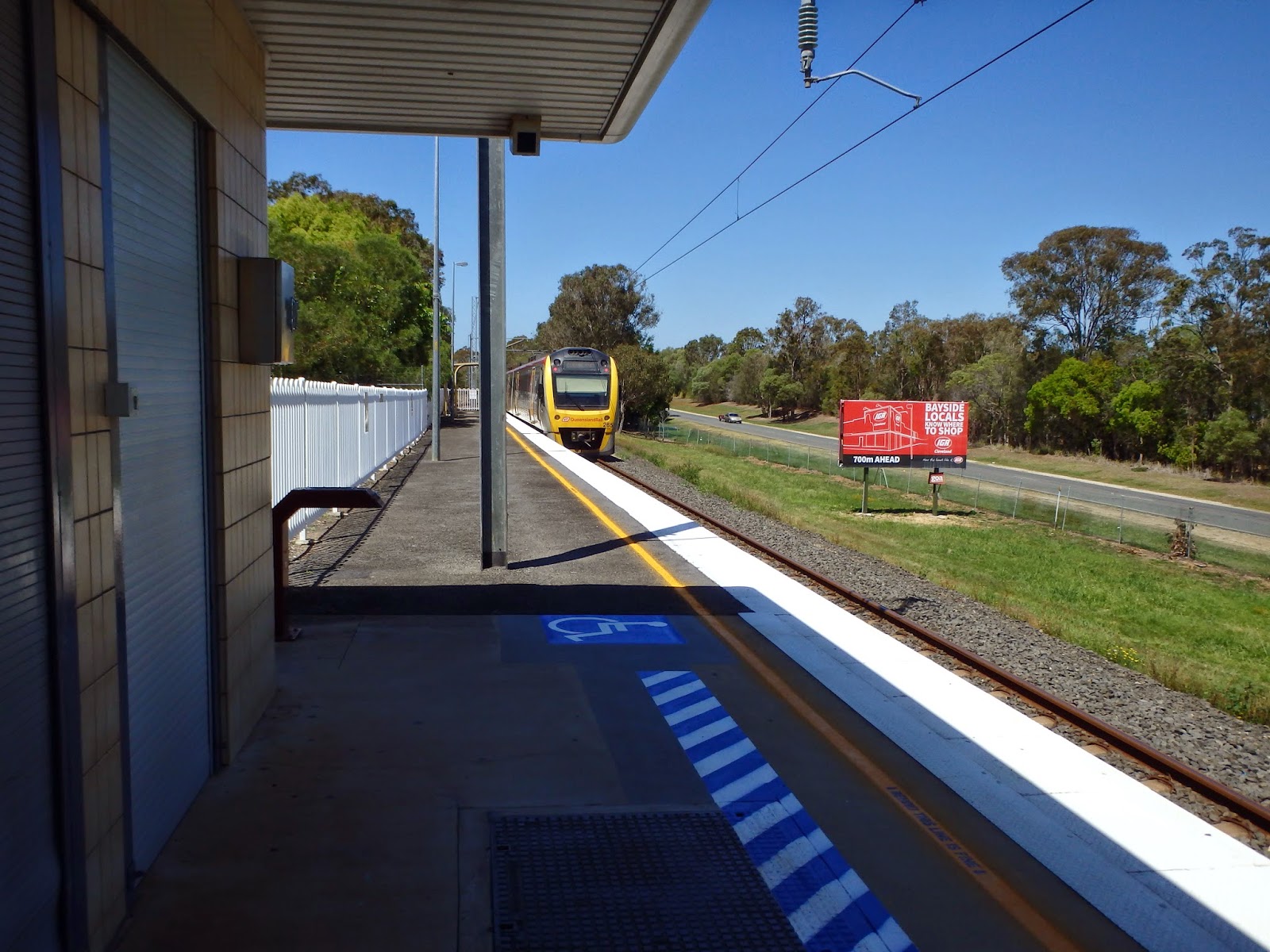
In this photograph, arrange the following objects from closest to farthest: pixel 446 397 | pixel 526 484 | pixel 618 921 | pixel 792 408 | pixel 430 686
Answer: pixel 618 921
pixel 430 686
pixel 526 484
pixel 446 397
pixel 792 408

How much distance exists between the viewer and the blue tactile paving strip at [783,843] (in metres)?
4.11

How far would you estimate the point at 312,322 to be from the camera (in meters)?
34.6

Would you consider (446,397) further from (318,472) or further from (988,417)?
(318,472)

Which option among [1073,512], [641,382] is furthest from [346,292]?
[641,382]

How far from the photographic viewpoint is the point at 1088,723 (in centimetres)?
707

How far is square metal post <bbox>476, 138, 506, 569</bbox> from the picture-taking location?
11.8 m

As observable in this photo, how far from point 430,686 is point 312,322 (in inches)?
1172

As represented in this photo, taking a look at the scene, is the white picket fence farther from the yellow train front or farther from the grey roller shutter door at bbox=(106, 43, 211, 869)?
the yellow train front

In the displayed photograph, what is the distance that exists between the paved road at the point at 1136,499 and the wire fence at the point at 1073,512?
316 mm

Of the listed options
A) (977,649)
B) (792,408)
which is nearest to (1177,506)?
(977,649)

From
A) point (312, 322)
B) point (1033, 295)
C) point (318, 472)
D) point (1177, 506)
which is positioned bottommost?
point (1177, 506)

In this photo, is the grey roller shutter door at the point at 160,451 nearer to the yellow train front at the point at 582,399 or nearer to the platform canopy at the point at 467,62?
the platform canopy at the point at 467,62

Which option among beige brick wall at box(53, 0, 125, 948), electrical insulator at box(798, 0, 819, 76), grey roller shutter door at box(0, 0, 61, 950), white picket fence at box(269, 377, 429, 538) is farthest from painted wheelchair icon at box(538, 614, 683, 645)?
electrical insulator at box(798, 0, 819, 76)

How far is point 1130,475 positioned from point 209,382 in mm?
55744
